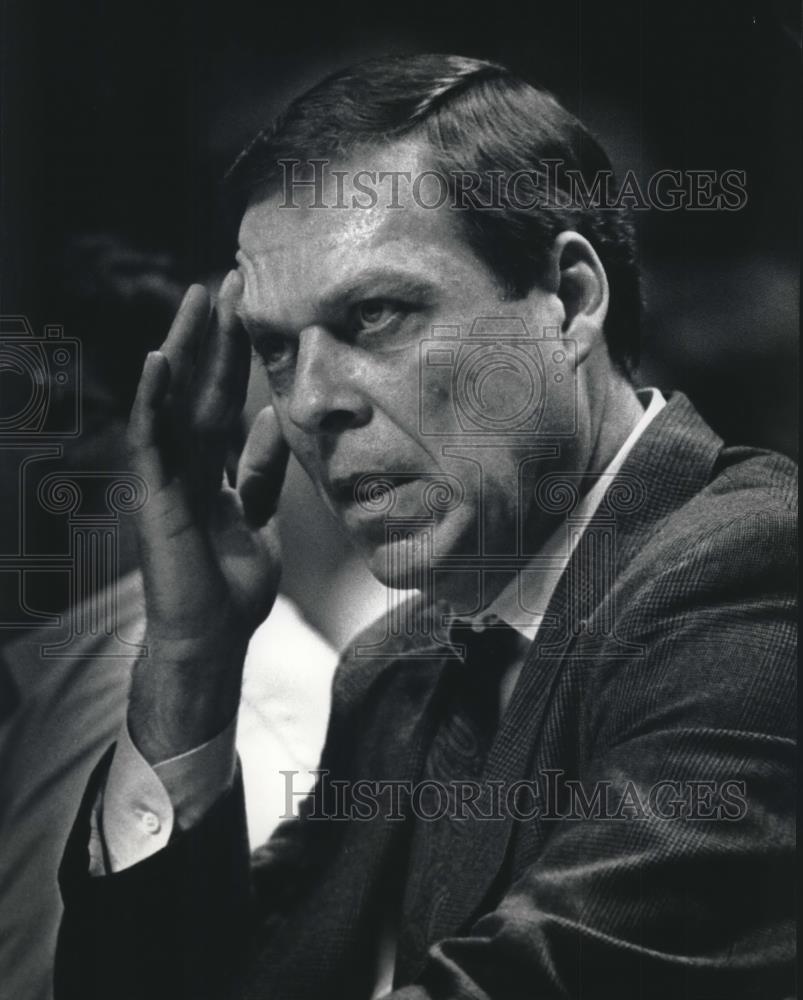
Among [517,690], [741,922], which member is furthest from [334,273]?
[741,922]

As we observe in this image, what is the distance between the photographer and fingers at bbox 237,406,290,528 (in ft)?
8.55

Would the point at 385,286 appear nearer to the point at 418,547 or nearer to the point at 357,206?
the point at 357,206

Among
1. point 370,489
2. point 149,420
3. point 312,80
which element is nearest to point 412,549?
point 370,489

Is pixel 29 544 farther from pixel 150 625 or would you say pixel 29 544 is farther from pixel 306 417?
pixel 306 417

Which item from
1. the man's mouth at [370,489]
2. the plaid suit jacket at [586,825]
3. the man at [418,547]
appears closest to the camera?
the plaid suit jacket at [586,825]

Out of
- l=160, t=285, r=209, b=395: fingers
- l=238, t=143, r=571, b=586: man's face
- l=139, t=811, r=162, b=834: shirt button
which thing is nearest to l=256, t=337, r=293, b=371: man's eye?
l=238, t=143, r=571, b=586: man's face

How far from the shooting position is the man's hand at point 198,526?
2576 millimetres

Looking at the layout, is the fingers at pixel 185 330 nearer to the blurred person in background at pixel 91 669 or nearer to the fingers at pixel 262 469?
the blurred person in background at pixel 91 669

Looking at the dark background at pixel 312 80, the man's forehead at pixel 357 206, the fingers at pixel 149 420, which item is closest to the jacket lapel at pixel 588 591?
the dark background at pixel 312 80

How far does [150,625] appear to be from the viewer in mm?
2588

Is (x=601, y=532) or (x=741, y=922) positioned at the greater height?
(x=601, y=532)

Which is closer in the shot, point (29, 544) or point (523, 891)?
point (523, 891)

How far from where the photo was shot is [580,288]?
2553 millimetres

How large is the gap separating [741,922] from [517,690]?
1.89 feet
